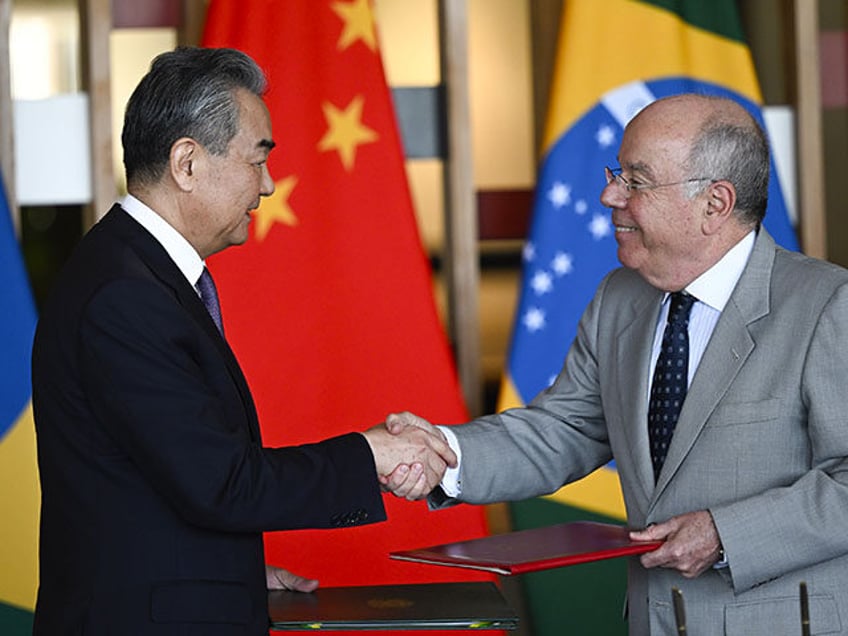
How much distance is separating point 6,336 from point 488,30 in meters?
3.31

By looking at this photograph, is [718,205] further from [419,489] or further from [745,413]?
[419,489]

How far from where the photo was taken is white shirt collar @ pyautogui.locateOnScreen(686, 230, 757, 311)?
7.42ft

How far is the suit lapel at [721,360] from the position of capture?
7.06ft

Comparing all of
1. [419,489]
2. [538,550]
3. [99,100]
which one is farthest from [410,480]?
[99,100]

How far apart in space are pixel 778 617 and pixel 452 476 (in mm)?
680

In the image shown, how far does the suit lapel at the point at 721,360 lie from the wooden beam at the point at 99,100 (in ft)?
6.69

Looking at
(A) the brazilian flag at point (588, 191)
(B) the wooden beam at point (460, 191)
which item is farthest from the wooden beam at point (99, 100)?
(A) the brazilian flag at point (588, 191)

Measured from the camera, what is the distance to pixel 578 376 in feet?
8.48

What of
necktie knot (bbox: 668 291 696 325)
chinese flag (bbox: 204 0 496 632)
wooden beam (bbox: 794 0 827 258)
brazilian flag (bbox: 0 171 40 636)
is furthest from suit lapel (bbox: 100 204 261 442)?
wooden beam (bbox: 794 0 827 258)

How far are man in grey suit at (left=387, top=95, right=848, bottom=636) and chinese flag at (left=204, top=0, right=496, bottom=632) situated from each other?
3.38 ft

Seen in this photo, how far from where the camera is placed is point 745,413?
6.98ft

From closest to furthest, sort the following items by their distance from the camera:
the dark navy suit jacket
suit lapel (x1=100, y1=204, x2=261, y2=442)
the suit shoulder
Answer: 1. the dark navy suit jacket
2. suit lapel (x1=100, y1=204, x2=261, y2=442)
3. the suit shoulder

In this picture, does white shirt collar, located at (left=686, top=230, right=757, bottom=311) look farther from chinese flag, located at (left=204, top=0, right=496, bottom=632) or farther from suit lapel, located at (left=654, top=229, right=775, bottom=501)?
chinese flag, located at (left=204, top=0, right=496, bottom=632)

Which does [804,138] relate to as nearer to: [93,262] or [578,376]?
[578,376]
